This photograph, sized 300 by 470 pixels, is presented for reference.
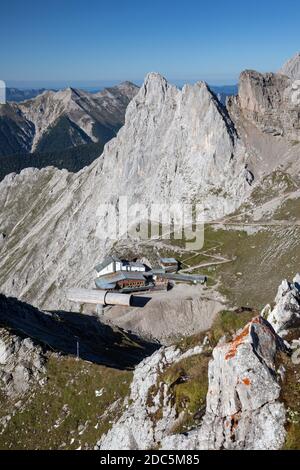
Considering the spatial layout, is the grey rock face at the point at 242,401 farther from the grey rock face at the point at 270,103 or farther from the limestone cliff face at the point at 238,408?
the grey rock face at the point at 270,103

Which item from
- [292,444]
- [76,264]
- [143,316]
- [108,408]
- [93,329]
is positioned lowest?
[76,264]

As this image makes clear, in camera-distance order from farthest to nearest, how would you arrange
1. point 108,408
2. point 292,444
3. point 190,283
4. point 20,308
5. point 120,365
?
point 190,283, point 20,308, point 120,365, point 108,408, point 292,444

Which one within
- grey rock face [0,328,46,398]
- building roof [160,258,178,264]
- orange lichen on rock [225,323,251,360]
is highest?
orange lichen on rock [225,323,251,360]

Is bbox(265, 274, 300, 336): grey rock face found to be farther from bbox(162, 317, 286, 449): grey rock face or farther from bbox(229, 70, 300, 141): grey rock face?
bbox(229, 70, 300, 141): grey rock face

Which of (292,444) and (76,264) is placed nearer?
(292,444)

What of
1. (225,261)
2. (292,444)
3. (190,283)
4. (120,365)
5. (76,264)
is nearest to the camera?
(292,444)

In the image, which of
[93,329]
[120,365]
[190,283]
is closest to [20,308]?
[93,329]

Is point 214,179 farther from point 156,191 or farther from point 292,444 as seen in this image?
→ point 292,444

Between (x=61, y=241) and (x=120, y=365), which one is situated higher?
(x=120, y=365)

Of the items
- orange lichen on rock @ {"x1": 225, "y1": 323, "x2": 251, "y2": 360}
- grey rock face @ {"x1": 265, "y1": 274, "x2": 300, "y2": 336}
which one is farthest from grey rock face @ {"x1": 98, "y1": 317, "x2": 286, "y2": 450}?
grey rock face @ {"x1": 265, "y1": 274, "x2": 300, "y2": 336}
